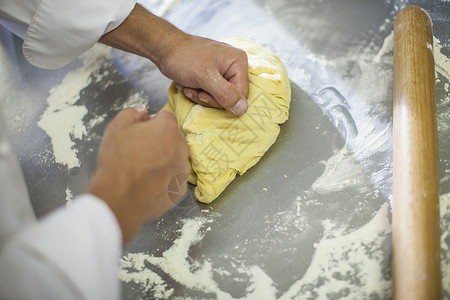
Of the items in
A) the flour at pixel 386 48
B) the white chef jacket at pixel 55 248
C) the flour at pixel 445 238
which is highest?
the flour at pixel 386 48

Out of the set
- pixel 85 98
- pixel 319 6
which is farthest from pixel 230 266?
pixel 319 6

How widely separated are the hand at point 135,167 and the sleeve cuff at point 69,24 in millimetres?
492

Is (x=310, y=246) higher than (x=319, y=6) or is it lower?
lower

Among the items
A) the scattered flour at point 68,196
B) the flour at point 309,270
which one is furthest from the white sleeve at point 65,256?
the scattered flour at point 68,196

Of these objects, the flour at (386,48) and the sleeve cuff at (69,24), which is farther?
the flour at (386,48)

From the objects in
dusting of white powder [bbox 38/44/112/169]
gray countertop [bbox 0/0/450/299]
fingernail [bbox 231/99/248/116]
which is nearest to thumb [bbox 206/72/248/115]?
fingernail [bbox 231/99/248/116]

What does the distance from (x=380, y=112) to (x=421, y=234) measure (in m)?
0.50

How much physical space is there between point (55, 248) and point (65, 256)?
0.02 metres

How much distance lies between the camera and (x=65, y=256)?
0.66 metres

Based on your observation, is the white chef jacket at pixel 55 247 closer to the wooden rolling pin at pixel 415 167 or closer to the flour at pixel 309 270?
the flour at pixel 309 270

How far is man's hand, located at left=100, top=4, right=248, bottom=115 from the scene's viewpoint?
1192 millimetres

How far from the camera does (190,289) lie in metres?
1.07

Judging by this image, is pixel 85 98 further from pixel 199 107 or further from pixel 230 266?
pixel 230 266

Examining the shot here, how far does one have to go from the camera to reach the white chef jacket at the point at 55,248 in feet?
2.11
